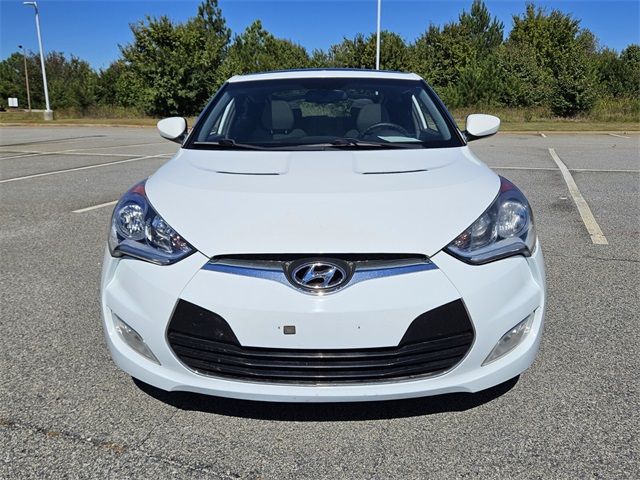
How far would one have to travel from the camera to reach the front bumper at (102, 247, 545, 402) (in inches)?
74.8

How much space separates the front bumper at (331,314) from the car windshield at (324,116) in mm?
1201

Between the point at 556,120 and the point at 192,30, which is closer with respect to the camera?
the point at 556,120

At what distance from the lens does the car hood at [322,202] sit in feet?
6.48

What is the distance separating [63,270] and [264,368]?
112 inches

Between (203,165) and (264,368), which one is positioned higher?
(203,165)

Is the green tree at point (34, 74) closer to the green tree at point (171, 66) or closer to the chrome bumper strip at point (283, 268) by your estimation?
the green tree at point (171, 66)

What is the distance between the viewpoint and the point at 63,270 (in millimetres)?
4219

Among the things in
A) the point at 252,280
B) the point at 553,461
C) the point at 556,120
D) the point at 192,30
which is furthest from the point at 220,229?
the point at 192,30

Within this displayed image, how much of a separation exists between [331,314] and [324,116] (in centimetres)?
196

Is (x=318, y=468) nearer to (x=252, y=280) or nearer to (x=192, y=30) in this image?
(x=252, y=280)

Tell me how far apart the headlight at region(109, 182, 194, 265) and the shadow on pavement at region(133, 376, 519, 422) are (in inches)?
27.9

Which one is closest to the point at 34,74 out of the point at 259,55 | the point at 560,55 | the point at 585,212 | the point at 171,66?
the point at 259,55

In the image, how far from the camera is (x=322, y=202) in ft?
7.03

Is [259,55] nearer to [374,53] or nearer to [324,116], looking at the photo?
[374,53]
